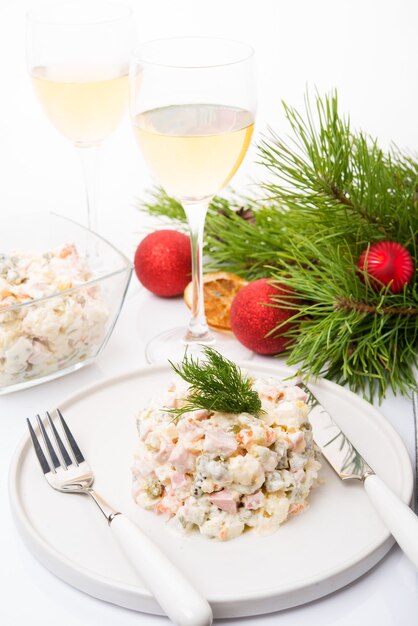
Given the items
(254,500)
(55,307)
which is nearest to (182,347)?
(55,307)

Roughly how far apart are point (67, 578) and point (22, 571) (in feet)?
0.38

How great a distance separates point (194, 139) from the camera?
1681 mm

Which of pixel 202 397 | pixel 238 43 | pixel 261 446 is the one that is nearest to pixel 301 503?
pixel 261 446

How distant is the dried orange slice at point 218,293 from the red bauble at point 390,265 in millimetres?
409

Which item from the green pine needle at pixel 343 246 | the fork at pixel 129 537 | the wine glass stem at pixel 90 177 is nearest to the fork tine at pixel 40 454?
the fork at pixel 129 537

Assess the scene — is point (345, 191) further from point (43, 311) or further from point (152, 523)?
point (152, 523)

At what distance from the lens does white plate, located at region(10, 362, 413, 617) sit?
121cm

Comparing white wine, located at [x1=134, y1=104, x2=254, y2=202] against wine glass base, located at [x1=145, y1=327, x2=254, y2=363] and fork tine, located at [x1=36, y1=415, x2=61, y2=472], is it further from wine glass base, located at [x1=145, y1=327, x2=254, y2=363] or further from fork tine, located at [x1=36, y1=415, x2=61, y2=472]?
fork tine, located at [x1=36, y1=415, x2=61, y2=472]

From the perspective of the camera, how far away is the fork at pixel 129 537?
110 cm

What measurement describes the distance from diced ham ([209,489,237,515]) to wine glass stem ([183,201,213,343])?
2.39ft

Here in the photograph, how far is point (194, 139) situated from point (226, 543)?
2.69ft

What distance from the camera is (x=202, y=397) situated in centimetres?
137

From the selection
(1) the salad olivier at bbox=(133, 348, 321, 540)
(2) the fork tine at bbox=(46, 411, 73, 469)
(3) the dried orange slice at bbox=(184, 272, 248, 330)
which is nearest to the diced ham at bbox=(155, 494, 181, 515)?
(1) the salad olivier at bbox=(133, 348, 321, 540)

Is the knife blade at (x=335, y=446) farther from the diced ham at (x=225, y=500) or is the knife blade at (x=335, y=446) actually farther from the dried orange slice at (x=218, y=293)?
the dried orange slice at (x=218, y=293)
